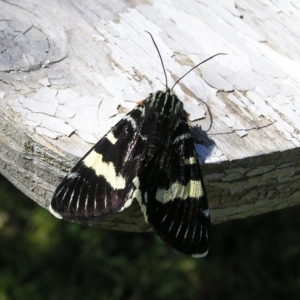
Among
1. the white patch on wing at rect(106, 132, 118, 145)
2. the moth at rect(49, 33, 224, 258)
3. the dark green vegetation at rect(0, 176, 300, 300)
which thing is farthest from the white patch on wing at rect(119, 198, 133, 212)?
the dark green vegetation at rect(0, 176, 300, 300)

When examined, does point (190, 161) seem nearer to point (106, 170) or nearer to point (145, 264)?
point (106, 170)

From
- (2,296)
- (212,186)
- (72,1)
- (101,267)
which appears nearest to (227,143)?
(212,186)

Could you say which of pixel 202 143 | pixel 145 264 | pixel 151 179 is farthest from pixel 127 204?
pixel 145 264

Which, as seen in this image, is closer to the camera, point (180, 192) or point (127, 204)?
point (127, 204)

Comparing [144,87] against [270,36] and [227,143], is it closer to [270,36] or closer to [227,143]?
[227,143]

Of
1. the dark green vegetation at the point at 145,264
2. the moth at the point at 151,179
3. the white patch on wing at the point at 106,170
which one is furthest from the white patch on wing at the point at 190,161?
the dark green vegetation at the point at 145,264

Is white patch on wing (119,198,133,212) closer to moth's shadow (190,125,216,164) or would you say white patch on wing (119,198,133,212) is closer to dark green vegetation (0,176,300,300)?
moth's shadow (190,125,216,164)
